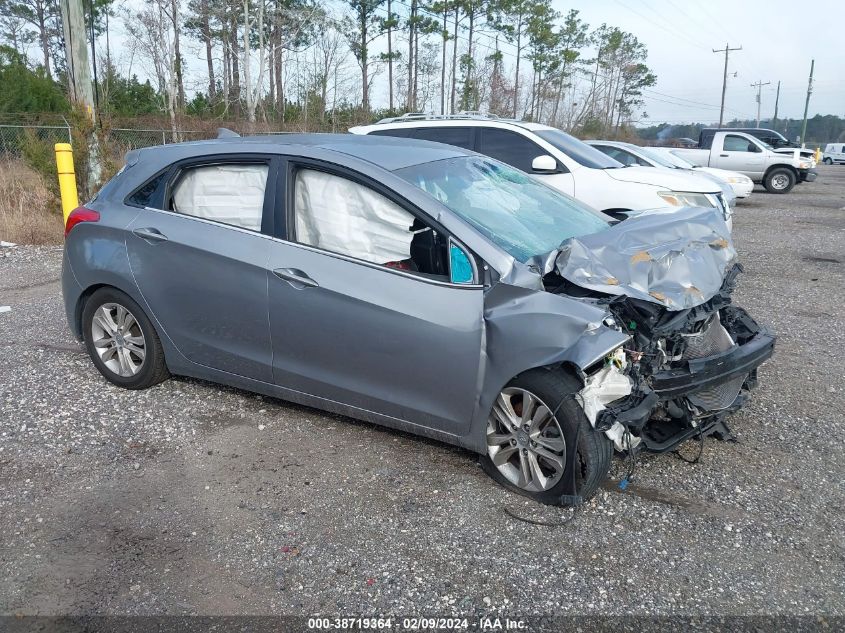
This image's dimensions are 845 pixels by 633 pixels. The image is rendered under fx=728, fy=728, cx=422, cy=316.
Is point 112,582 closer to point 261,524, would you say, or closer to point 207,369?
point 261,524

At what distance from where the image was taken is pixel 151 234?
464 centimetres

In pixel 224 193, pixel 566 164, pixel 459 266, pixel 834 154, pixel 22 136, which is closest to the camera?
pixel 459 266

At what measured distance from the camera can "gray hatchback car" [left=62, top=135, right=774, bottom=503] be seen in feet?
11.3

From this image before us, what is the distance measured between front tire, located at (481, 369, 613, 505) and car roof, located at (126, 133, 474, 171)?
4.88 feet

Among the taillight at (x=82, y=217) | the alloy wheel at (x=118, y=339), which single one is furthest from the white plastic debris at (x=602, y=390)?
the taillight at (x=82, y=217)

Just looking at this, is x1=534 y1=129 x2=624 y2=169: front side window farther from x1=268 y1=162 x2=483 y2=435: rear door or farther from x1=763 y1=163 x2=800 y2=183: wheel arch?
x1=763 y1=163 x2=800 y2=183: wheel arch

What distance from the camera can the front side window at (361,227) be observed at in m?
3.80

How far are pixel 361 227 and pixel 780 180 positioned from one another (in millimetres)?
21867

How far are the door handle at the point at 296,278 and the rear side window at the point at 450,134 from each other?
5.85 m

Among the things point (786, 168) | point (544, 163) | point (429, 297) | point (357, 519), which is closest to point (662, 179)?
point (544, 163)

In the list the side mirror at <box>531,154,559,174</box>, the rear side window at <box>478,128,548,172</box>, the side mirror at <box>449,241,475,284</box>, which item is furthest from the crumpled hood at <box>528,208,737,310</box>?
the rear side window at <box>478,128,548,172</box>

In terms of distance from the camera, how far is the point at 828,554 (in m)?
3.17

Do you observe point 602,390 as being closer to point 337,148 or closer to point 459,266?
point 459,266

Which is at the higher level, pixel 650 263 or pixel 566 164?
pixel 566 164
